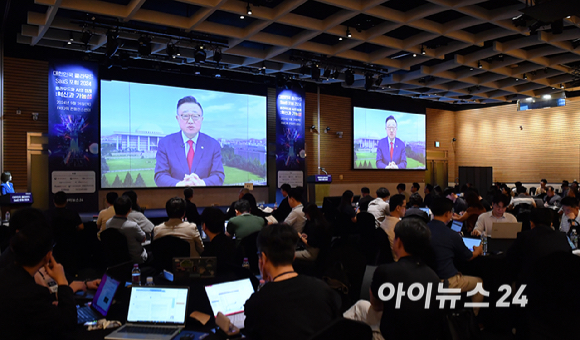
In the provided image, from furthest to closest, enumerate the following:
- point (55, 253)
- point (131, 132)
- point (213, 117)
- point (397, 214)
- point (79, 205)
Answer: point (213, 117) < point (131, 132) < point (79, 205) < point (397, 214) < point (55, 253)

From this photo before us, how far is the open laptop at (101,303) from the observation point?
255 centimetres

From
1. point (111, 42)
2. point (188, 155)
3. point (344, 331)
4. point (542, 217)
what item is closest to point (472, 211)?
point (542, 217)

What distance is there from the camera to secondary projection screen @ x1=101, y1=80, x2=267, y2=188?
395 inches

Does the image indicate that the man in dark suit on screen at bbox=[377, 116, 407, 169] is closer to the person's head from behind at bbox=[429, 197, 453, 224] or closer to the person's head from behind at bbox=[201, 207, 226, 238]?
the person's head from behind at bbox=[429, 197, 453, 224]

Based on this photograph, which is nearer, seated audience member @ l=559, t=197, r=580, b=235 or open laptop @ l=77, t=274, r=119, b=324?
open laptop @ l=77, t=274, r=119, b=324

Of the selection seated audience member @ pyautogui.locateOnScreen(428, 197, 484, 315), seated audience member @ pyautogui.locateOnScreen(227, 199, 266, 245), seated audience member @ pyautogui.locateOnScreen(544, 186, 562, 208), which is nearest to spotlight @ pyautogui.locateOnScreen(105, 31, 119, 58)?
seated audience member @ pyautogui.locateOnScreen(227, 199, 266, 245)

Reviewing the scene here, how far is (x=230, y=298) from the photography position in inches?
99.1

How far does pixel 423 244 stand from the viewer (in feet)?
7.57

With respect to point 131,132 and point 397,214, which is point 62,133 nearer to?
point 131,132

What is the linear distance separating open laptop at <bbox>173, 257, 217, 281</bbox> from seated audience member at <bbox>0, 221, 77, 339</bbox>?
0.71 meters

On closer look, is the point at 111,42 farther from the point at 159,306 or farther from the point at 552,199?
the point at 552,199

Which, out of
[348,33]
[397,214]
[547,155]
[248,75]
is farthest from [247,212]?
[547,155]

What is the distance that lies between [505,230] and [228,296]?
11.5 ft

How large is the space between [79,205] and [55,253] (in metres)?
5.36
